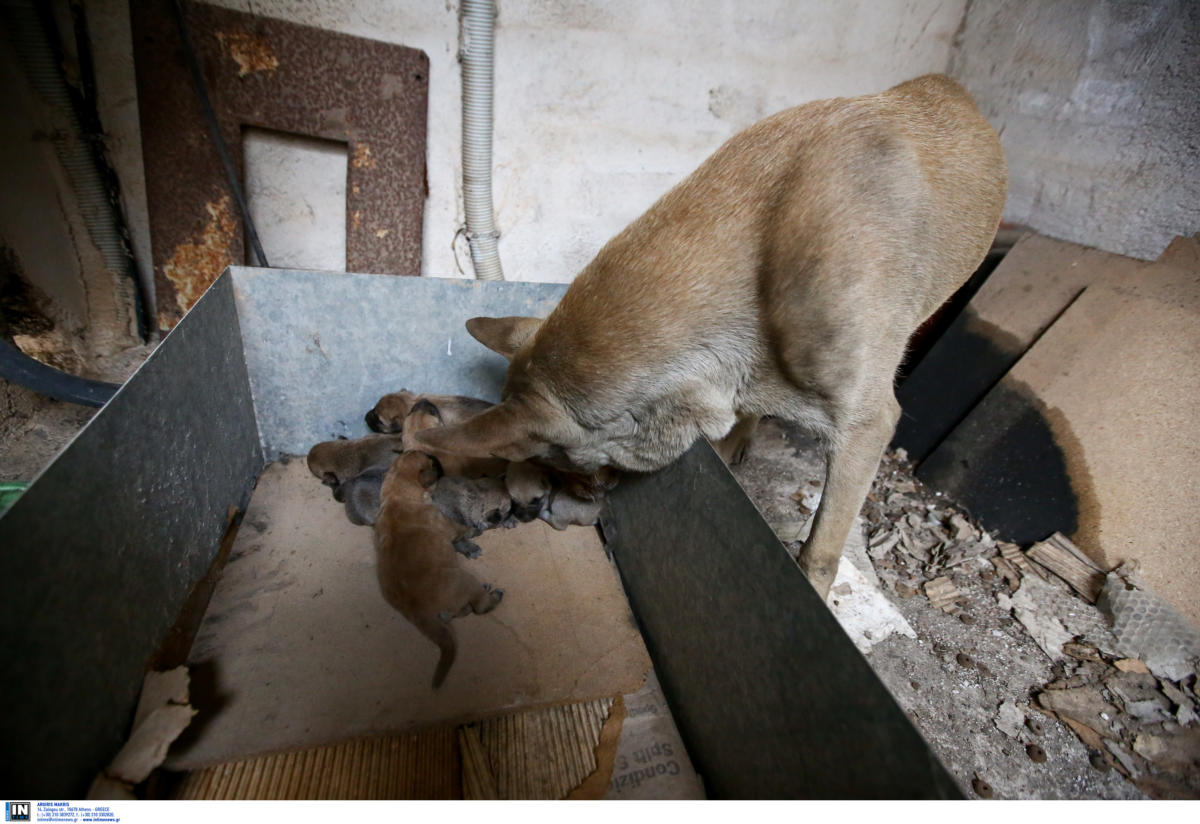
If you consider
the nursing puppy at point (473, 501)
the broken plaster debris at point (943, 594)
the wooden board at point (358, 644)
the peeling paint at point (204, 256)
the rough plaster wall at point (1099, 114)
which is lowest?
the wooden board at point (358, 644)

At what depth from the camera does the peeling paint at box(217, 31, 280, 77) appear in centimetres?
270

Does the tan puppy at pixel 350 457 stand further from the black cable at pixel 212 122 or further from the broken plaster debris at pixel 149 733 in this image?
the broken plaster debris at pixel 149 733

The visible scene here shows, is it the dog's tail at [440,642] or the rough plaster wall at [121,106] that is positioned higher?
the rough plaster wall at [121,106]

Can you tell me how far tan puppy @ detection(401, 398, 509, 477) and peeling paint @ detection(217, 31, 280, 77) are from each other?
6.19 feet

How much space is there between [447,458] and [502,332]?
28.7 inches

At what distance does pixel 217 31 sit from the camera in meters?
2.67

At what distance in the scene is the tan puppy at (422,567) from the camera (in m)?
1.95

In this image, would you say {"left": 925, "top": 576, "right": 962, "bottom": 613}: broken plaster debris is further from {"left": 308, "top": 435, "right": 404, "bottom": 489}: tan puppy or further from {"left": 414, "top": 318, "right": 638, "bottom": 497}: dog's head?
{"left": 308, "top": 435, "right": 404, "bottom": 489}: tan puppy

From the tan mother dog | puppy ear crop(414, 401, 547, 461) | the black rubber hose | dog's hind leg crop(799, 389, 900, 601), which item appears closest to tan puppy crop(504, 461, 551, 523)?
the tan mother dog

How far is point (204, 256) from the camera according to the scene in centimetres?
302

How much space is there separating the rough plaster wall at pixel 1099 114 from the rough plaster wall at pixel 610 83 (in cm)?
76

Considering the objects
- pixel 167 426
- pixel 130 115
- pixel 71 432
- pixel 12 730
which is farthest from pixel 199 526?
pixel 130 115

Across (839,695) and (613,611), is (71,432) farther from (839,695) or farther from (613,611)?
(839,695)

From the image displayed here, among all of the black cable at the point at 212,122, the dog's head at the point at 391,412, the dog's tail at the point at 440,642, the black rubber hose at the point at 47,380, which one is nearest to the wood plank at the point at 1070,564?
the dog's tail at the point at 440,642
